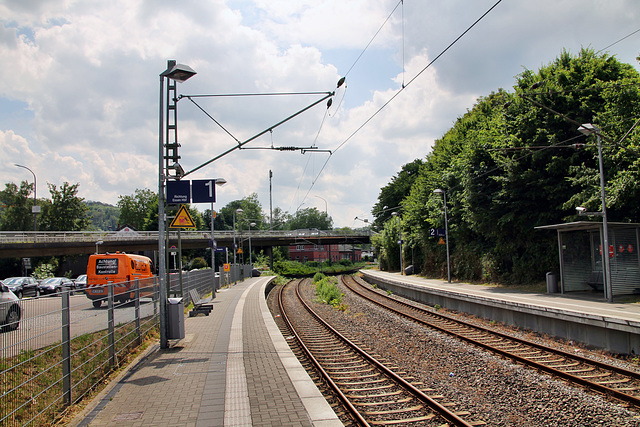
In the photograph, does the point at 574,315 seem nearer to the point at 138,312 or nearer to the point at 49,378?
the point at 138,312

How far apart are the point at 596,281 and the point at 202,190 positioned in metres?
Result: 15.6

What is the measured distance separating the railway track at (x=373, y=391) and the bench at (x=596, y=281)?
11.3 metres

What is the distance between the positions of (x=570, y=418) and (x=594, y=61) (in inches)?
763

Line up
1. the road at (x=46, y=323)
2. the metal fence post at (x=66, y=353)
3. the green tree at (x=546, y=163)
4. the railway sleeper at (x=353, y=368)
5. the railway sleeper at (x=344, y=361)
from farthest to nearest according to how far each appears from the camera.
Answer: the green tree at (x=546, y=163) < the railway sleeper at (x=344, y=361) < the railway sleeper at (x=353, y=368) < the metal fence post at (x=66, y=353) < the road at (x=46, y=323)

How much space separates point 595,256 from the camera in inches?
738

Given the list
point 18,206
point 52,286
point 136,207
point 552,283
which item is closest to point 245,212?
point 136,207

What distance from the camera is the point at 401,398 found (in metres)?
7.88

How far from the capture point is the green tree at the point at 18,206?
71250mm

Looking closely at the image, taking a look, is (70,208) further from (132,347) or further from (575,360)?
(575,360)

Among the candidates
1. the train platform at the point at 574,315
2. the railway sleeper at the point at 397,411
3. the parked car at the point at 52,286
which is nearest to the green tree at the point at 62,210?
the parked car at the point at 52,286

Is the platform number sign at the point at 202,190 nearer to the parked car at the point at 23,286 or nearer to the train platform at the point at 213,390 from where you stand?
the train platform at the point at 213,390

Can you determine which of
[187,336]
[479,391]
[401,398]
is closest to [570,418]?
[479,391]

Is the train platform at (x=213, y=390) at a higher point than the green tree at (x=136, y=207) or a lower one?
lower

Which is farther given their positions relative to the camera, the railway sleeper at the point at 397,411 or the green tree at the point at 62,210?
the green tree at the point at 62,210
